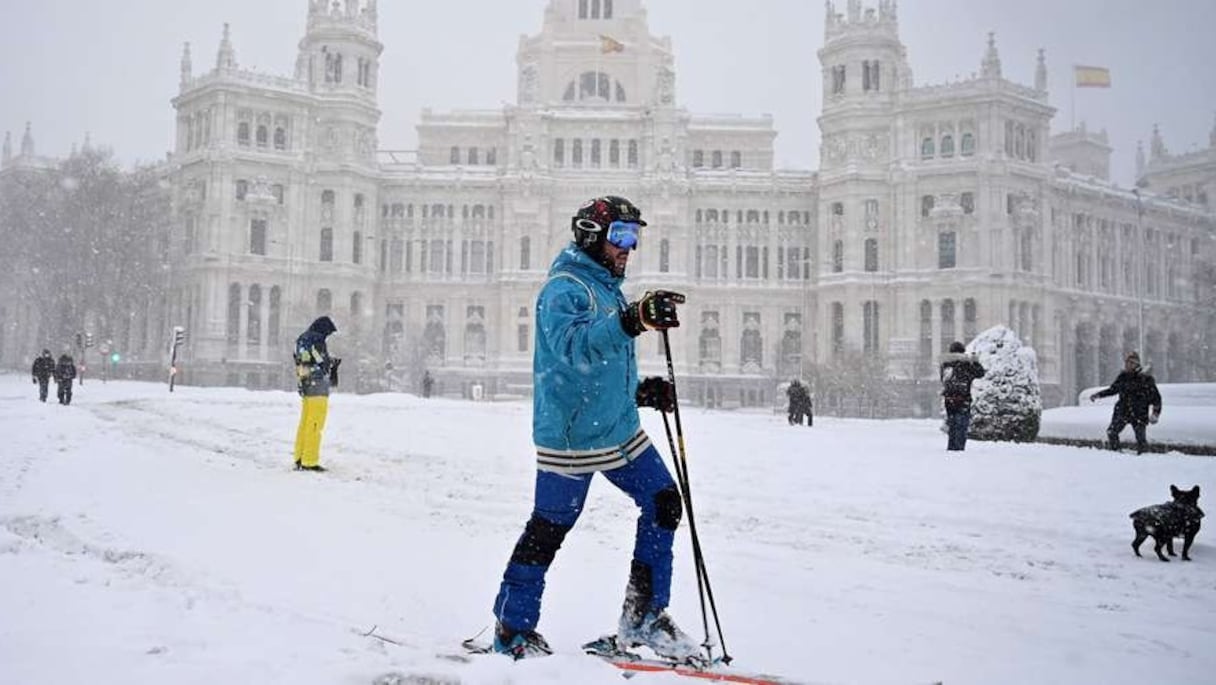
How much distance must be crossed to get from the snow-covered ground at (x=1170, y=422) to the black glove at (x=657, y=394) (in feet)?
50.3

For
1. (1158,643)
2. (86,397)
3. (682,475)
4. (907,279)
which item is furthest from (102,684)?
(907,279)

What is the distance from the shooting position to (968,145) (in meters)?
57.2

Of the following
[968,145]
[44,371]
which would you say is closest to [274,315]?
[44,371]

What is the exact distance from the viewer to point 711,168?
2633 inches

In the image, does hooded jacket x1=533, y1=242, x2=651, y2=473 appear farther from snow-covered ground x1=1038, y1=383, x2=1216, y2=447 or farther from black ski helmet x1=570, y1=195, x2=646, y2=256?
snow-covered ground x1=1038, y1=383, x2=1216, y2=447

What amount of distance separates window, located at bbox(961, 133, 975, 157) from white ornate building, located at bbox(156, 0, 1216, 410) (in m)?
0.19

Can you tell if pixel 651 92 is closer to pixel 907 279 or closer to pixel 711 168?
pixel 711 168

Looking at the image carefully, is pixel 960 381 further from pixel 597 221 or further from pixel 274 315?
pixel 274 315

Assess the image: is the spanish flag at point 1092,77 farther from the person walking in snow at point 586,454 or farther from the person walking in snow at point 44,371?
the person walking in snow at point 586,454

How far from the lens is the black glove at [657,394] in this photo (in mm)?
4355

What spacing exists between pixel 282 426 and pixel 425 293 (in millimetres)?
46548

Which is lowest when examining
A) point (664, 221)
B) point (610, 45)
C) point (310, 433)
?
point (310, 433)

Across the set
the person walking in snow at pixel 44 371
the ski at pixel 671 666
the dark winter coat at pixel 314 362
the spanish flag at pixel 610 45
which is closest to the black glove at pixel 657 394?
the ski at pixel 671 666

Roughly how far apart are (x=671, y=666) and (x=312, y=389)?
8507 mm
